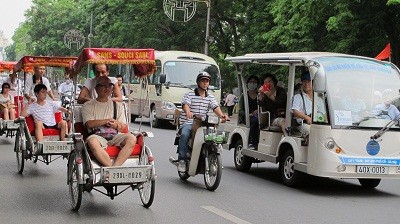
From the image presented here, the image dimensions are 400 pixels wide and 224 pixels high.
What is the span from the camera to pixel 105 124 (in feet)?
34.6

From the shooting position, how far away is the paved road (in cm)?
951

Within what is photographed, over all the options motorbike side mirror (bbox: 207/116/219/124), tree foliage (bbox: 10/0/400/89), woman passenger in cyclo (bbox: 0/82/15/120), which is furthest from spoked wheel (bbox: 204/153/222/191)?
tree foliage (bbox: 10/0/400/89)

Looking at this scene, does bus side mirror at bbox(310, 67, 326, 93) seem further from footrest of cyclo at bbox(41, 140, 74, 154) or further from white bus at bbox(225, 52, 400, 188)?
footrest of cyclo at bbox(41, 140, 74, 154)

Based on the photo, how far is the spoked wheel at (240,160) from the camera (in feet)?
50.1

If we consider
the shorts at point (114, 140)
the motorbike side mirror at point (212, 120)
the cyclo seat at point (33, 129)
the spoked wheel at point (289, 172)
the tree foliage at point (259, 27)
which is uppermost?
the tree foliage at point (259, 27)

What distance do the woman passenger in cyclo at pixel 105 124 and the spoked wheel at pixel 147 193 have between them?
484 millimetres

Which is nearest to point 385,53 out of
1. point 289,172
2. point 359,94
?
point 289,172

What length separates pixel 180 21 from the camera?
45906mm

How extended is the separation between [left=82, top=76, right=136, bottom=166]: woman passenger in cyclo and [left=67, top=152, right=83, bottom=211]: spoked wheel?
311 mm

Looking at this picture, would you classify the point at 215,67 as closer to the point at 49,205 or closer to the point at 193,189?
the point at 193,189

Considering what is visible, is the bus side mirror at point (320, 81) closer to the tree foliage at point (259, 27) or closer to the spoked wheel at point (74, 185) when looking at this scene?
the spoked wheel at point (74, 185)

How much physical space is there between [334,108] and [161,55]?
18018 millimetres

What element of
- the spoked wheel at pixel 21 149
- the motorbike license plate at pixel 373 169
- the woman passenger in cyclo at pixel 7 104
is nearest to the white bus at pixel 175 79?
the woman passenger in cyclo at pixel 7 104

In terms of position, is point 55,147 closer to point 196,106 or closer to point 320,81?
point 196,106
